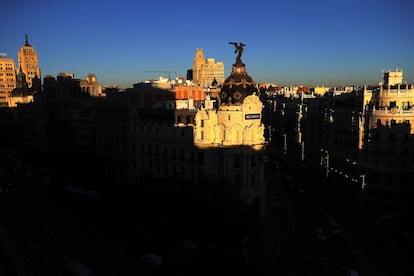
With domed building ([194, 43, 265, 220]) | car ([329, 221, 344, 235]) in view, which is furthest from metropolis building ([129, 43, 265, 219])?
car ([329, 221, 344, 235])

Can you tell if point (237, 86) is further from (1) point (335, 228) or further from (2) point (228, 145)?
(1) point (335, 228)

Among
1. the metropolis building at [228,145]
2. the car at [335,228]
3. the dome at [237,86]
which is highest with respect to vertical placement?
the dome at [237,86]

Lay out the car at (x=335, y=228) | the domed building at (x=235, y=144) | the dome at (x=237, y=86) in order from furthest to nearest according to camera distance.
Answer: the dome at (x=237, y=86)
the domed building at (x=235, y=144)
the car at (x=335, y=228)

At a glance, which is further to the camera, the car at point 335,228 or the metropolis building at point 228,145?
the metropolis building at point 228,145

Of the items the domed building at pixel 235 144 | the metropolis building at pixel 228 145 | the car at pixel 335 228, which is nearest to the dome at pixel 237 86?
the metropolis building at pixel 228 145

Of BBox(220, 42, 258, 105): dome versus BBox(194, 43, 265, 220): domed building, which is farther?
BBox(220, 42, 258, 105): dome

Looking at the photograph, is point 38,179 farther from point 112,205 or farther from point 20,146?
point 20,146

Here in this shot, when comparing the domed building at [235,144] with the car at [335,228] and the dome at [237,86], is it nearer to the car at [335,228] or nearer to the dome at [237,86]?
the dome at [237,86]

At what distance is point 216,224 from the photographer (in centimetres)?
5103

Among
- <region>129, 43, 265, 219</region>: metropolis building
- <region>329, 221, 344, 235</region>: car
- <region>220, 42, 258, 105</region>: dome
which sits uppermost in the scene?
<region>220, 42, 258, 105</region>: dome

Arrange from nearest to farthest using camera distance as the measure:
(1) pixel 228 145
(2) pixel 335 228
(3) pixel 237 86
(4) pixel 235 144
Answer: (2) pixel 335 228, (1) pixel 228 145, (4) pixel 235 144, (3) pixel 237 86

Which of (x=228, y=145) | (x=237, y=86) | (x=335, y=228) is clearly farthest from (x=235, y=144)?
(x=335, y=228)

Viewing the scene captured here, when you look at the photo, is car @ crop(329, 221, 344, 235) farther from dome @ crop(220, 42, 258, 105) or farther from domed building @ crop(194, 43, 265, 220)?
dome @ crop(220, 42, 258, 105)

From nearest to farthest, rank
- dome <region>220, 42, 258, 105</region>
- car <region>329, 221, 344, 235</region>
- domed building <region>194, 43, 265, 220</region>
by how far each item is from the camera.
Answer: car <region>329, 221, 344, 235</region> < domed building <region>194, 43, 265, 220</region> < dome <region>220, 42, 258, 105</region>
